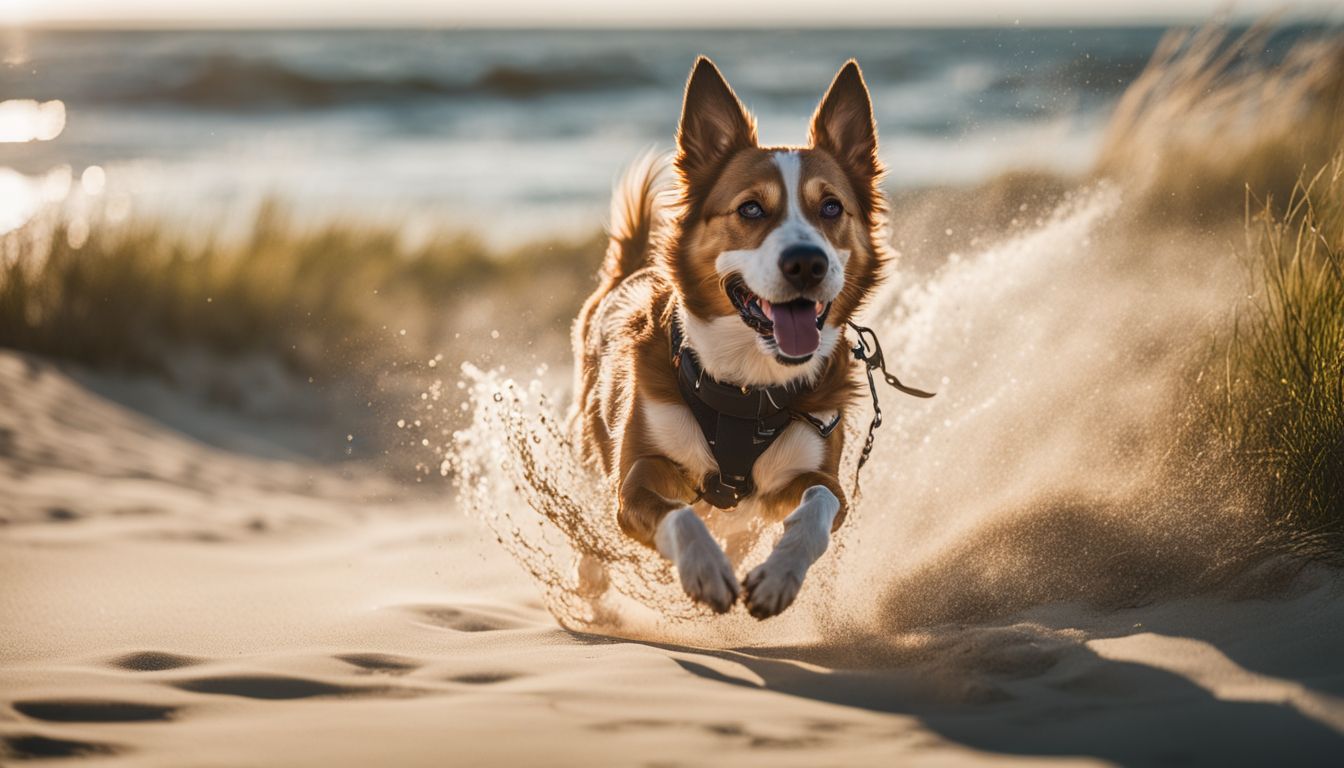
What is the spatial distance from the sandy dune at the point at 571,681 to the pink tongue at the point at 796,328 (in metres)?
0.95

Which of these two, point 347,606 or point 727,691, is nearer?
point 727,691

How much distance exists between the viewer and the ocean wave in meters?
28.9

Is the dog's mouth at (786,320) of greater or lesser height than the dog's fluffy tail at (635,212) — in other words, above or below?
below

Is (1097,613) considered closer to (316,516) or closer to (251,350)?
(316,516)

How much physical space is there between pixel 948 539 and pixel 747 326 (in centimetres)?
110

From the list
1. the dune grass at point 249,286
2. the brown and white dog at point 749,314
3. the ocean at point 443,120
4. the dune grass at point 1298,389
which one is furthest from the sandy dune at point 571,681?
the ocean at point 443,120

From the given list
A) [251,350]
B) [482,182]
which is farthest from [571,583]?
[482,182]

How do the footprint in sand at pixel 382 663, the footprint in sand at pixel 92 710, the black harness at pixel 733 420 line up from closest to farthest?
the footprint in sand at pixel 92 710 → the footprint in sand at pixel 382 663 → the black harness at pixel 733 420

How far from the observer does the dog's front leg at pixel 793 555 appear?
3.37 m

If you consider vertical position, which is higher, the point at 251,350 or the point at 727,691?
the point at 251,350

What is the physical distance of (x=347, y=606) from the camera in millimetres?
4508

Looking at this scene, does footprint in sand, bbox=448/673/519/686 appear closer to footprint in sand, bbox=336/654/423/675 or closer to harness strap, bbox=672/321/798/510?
footprint in sand, bbox=336/654/423/675

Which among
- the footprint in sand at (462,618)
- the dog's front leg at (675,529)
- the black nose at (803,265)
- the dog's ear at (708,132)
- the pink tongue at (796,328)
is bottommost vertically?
the footprint in sand at (462,618)

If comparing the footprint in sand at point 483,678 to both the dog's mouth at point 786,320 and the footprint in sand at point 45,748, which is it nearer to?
the footprint in sand at point 45,748
